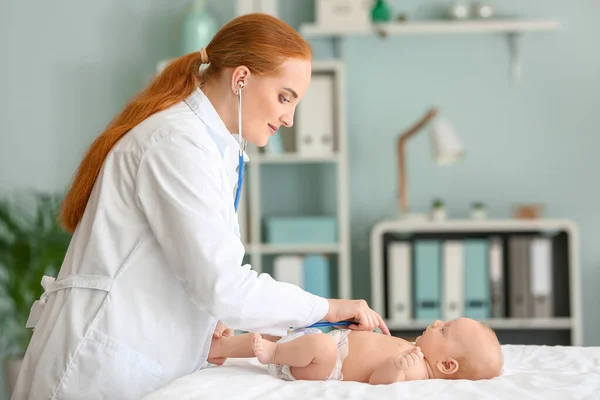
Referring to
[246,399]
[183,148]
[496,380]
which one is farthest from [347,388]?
[183,148]

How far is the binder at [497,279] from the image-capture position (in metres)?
3.22

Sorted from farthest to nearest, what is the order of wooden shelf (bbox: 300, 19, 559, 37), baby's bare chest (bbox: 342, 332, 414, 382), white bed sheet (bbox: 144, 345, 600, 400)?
1. wooden shelf (bbox: 300, 19, 559, 37)
2. baby's bare chest (bbox: 342, 332, 414, 382)
3. white bed sheet (bbox: 144, 345, 600, 400)

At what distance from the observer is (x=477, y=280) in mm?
3230

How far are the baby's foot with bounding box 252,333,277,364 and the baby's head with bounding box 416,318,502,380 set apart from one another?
344mm

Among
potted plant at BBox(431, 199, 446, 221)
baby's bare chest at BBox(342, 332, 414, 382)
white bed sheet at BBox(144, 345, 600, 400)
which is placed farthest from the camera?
potted plant at BBox(431, 199, 446, 221)

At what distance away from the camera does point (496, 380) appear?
1.43 metres

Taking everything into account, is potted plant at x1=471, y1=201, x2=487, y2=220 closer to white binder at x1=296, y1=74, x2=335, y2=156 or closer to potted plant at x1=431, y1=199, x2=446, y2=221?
potted plant at x1=431, y1=199, x2=446, y2=221

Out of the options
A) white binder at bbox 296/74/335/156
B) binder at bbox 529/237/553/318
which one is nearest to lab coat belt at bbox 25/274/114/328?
white binder at bbox 296/74/335/156

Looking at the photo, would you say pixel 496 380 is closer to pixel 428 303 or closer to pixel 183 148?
pixel 183 148

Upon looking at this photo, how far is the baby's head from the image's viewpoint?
1587 mm

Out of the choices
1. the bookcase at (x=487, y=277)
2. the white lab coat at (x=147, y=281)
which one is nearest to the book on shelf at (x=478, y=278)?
the bookcase at (x=487, y=277)

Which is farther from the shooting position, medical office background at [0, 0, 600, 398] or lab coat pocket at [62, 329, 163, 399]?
medical office background at [0, 0, 600, 398]

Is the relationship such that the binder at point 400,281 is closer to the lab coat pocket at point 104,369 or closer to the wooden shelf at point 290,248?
the wooden shelf at point 290,248

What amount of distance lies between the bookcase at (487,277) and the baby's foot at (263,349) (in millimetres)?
1750
